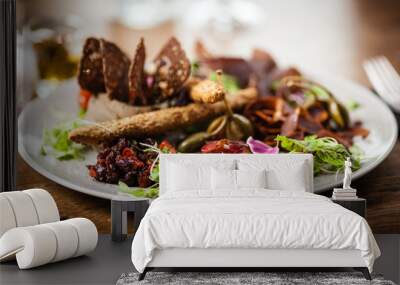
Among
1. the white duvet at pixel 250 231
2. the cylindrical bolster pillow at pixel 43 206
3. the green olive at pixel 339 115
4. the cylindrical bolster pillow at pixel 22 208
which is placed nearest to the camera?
the white duvet at pixel 250 231

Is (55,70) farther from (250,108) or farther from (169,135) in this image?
(250,108)

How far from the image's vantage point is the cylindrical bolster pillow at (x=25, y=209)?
534 cm

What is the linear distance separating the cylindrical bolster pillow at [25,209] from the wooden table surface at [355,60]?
1225mm

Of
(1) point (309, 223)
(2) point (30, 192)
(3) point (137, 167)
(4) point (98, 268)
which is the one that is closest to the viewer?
(1) point (309, 223)

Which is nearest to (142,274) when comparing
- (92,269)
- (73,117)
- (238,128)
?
(92,269)

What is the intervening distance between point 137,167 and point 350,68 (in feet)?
7.82

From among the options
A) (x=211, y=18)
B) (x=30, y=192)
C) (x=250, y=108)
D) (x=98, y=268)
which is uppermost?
(x=211, y=18)

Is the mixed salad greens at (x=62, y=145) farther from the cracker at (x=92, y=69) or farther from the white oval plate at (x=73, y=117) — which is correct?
the cracker at (x=92, y=69)

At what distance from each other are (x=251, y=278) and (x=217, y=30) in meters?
3.17

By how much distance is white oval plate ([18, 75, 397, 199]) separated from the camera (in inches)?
270

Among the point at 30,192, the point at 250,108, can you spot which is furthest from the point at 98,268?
the point at 250,108

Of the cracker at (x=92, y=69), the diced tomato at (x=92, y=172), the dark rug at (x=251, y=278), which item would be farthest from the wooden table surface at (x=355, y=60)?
the dark rug at (x=251, y=278)

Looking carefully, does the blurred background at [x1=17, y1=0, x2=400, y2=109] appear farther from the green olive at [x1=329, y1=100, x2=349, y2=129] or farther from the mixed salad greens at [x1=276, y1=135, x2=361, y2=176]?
the mixed salad greens at [x1=276, y1=135, x2=361, y2=176]

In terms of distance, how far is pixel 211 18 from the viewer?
7.17m
